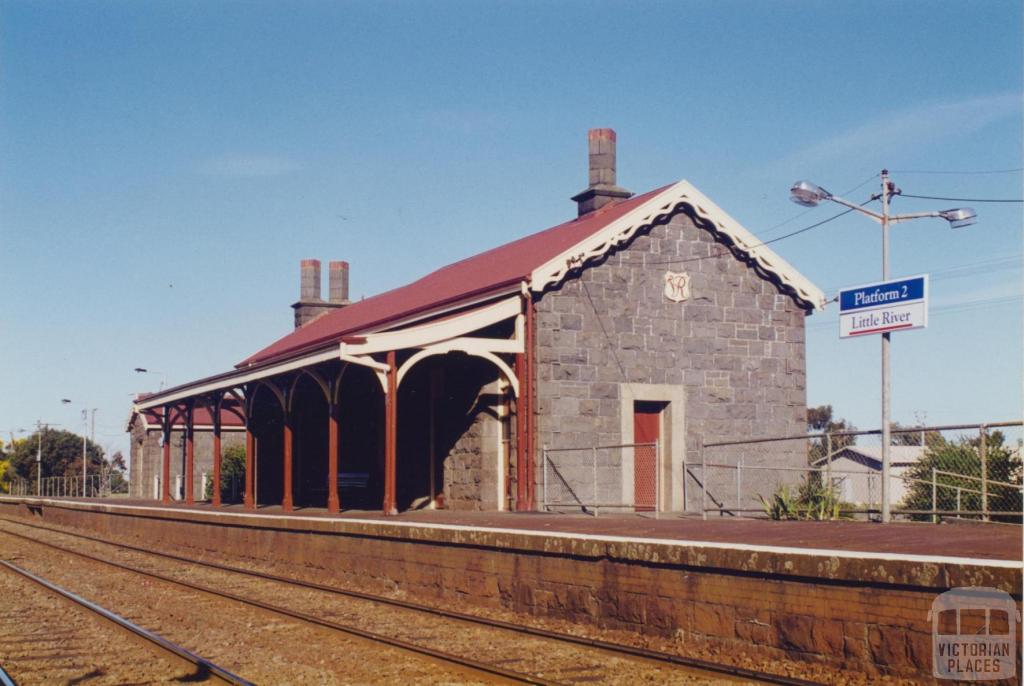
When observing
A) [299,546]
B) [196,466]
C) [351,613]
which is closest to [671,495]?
[299,546]

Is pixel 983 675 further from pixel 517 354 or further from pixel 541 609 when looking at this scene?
pixel 517 354

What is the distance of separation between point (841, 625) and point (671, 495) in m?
11.5

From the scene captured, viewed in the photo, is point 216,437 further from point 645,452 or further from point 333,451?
point 645,452

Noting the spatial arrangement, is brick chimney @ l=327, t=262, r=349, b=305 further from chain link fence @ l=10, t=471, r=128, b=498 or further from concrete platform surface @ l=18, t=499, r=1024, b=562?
chain link fence @ l=10, t=471, r=128, b=498

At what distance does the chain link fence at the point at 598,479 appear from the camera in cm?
1783

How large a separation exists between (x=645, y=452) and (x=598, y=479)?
1105 mm

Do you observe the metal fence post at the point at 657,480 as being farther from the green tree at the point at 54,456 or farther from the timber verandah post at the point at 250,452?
the green tree at the point at 54,456

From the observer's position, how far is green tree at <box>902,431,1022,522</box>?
14.2 metres

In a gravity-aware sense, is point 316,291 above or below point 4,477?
above

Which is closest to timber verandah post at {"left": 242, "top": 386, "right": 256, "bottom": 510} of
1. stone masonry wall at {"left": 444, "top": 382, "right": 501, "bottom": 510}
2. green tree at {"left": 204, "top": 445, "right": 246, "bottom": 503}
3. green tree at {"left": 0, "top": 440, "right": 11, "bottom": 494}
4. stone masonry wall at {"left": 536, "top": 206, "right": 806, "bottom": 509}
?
stone masonry wall at {"left": 444, "top": 382, "right": 501, "bottom": 510}

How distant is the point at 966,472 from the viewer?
48.8ft

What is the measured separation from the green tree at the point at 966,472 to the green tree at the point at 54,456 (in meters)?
73.4

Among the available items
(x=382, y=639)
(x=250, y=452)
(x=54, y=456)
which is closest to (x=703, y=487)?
(x=382, y=639)

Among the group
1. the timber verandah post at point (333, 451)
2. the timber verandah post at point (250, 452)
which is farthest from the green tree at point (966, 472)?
the timber verandah post at point (250, 452)
